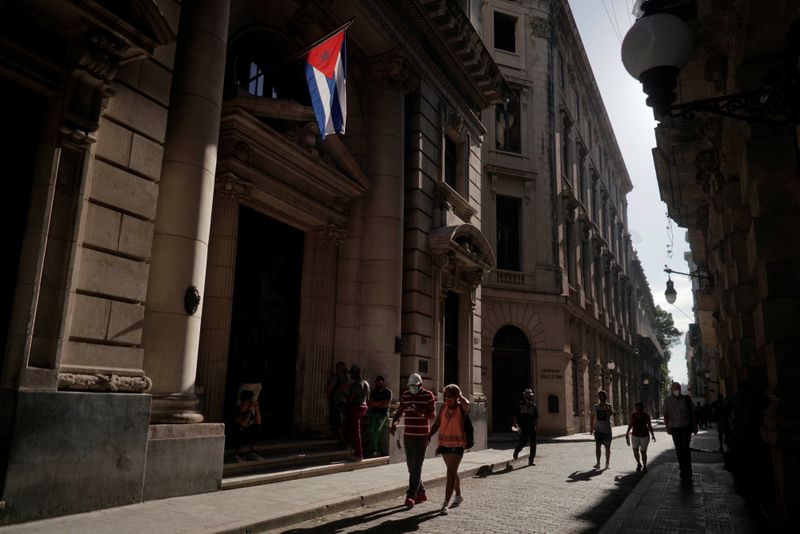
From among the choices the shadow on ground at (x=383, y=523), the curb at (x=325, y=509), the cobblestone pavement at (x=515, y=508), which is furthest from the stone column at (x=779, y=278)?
the curb at (x=325, y=509)

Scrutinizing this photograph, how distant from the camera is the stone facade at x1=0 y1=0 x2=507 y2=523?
21.8 feet

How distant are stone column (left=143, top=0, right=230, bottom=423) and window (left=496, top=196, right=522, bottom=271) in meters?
20.9

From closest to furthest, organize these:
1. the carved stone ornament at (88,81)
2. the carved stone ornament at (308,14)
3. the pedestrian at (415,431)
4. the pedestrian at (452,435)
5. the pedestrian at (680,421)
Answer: the carved stone ornament at (88,81) < the pedestrian at (452,435) < the pedestrian at (415,431) < the pedestrian at (680,421) < the carved stone ornament at (308,14)

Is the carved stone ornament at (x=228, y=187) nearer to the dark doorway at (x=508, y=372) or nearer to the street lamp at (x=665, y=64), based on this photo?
the street lamp at (x=665, y=64)

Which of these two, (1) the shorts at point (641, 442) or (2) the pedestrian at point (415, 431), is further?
(1) the shorts at point (641, 442)

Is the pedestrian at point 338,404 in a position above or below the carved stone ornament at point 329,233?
below

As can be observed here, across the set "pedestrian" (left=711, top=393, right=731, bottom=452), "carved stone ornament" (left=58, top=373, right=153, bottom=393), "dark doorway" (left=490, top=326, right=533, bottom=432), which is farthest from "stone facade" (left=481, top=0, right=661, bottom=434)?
"carved stone ornament" (left=58, top=373, right=153, bottom=393)

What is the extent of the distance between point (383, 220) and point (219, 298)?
17.1ft

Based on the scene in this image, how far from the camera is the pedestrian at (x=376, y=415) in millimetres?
12773

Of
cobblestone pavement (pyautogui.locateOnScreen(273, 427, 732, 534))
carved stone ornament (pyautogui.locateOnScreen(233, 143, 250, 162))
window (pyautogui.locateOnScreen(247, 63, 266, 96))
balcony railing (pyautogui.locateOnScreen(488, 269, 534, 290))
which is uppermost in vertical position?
window (pyautogui.locateOnScreen(247, 63, 266, 96))

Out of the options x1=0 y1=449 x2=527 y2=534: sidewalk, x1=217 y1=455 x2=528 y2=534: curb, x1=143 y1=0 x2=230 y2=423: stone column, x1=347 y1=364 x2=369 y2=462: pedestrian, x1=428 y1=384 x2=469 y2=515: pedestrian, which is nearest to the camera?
x1=0 y1=449 x2=527 y2=534: sidewalk

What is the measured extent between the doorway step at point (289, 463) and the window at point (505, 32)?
82.6 ft

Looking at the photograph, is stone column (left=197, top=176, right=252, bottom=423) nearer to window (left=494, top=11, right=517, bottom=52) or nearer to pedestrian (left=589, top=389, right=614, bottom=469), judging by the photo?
pedestrian (left=589, top=389, right=614, bottom=469)

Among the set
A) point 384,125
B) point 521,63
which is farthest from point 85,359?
point 521,63
